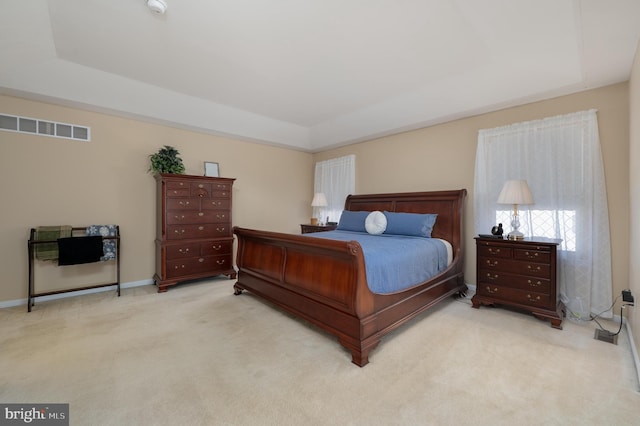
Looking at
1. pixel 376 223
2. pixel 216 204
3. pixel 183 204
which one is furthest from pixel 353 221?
pixel 183 204

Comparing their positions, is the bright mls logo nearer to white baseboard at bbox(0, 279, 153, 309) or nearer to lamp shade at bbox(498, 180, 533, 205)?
white baseboard at bbox(0, 279, 153, 309)

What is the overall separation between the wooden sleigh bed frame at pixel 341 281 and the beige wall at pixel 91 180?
179 centimetres

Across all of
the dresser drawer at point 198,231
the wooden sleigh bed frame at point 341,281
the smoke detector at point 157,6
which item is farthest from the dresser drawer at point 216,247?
the smoke detector at point 157,6

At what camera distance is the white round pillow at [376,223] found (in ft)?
13.0

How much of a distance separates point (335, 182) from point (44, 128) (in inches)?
180

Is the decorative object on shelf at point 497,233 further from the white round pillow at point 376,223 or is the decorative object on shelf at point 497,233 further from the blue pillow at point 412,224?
the white round pillow at point 376,223

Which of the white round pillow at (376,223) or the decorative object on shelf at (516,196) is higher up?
the decorative object on shelf at (516,196)

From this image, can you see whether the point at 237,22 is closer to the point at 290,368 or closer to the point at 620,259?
the point at 290,368

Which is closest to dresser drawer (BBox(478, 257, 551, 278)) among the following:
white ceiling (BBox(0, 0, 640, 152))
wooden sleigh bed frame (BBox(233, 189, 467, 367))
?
wooden sleigh bed frame (BBox(233, 189, 467, 367))

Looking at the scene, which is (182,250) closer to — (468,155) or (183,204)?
(183,204)

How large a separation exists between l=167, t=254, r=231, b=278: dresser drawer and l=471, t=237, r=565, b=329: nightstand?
371cm

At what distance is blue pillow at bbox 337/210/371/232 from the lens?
4316mm

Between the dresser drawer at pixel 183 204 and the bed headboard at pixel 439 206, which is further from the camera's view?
the dresser drawer at pixel 183 204

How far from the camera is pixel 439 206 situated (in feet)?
13.0
